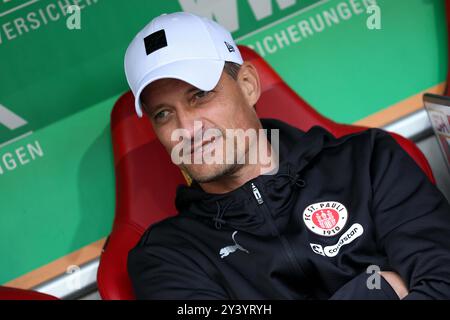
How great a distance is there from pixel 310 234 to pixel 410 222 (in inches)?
7.5

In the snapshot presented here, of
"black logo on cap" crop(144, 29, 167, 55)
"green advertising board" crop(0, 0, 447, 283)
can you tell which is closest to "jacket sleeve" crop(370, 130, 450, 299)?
"black logo on cap" crop(144, 29, 167, 55)

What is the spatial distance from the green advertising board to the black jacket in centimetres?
50

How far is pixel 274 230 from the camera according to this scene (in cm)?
132

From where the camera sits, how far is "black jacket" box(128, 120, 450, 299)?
123 cm

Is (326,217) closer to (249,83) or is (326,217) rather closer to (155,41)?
(249,83)

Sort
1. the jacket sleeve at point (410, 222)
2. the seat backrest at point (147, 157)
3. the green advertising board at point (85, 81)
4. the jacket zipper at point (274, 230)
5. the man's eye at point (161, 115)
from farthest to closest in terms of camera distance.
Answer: the green advertising board at point (85, 81) < the seat backrest at point (147, 157) < the man's eye at point (161, 115) < the jacket zipper at point (274, 230) < the jacket sleeve at point (410, 222)

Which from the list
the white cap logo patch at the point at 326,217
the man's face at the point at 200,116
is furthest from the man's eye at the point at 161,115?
the white cap logo patch at the point at 326,217

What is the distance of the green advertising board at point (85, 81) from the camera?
178 centimetres

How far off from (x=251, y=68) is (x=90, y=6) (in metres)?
0.55

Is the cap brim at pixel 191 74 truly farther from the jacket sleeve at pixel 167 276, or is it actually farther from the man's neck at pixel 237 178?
the jacket sleeve at pixel 167 276

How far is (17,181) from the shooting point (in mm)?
1809

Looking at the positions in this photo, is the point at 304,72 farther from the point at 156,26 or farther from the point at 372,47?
the point at 156,26

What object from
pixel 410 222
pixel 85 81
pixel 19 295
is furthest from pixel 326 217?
pixel 85 81

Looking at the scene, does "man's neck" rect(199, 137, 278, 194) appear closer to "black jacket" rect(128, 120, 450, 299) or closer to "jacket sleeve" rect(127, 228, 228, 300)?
"black jacket" rect(128, 120, 450, 299)
